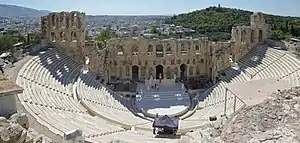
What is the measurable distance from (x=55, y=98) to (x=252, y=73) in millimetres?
16979

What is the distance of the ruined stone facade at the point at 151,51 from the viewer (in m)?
33.4

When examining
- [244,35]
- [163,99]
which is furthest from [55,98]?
[244,35]

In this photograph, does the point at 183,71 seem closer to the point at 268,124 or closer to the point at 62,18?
the point at 62,18

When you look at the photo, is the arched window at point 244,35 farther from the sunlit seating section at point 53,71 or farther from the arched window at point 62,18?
the arched window at point 62,18

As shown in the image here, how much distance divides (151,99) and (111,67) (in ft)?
25.7

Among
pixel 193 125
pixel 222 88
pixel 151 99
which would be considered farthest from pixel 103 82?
pixel 193 125

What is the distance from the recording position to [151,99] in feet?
97.5

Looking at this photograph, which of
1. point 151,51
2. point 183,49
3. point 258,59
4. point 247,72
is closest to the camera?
point 247,72

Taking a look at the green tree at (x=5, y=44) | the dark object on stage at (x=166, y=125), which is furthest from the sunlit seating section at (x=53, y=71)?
the green tree at (x=5, y=44)

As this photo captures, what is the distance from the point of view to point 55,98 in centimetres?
2086

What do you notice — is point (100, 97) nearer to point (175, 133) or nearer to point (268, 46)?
point (175, 133)

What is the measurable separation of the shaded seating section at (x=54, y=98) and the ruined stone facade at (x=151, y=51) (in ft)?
9.41

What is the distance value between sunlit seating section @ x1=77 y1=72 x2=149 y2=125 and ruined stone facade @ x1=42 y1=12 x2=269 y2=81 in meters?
3.91

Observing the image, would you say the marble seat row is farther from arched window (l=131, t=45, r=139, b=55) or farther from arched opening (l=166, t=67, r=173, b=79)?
arched window (l=131, t=45, r=139, b=55)
